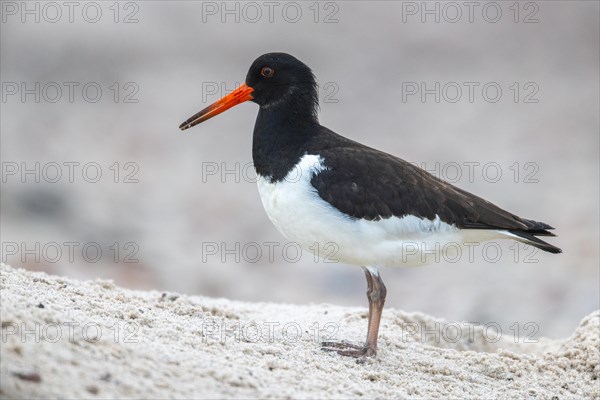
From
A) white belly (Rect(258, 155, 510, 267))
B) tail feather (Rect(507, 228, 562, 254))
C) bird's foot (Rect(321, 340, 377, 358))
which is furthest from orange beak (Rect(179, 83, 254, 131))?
tail feather (Rect(507, 228, 562, 254))

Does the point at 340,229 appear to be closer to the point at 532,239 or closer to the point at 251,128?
the point at 532,239

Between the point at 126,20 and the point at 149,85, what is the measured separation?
5.36ft

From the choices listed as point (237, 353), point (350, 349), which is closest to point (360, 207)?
point (350, 349)

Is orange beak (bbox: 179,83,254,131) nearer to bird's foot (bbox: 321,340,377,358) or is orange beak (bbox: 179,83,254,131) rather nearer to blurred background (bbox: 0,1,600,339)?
bird's foot (bbox: 321,340,377,358)

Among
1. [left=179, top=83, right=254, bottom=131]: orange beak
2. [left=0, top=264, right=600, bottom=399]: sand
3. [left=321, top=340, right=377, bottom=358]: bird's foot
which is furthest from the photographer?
[left=179, top=83, right=254, bottom=131]: orange beak

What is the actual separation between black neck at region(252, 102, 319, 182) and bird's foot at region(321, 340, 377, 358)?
46.9 inches

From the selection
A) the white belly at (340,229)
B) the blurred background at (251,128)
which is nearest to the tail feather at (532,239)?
the white belly at (340,229)

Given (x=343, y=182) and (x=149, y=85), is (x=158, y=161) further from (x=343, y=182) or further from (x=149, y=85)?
(x=343, y=182)

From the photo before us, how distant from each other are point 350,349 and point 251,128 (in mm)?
10282

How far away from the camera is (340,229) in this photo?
6.02m

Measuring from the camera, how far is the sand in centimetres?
415

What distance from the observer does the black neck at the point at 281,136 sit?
20.6 feet

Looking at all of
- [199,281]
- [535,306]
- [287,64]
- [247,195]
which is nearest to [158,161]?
[247,195]

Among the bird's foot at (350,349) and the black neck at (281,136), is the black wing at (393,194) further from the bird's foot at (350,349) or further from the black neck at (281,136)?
the bird's foot at (350,349)
